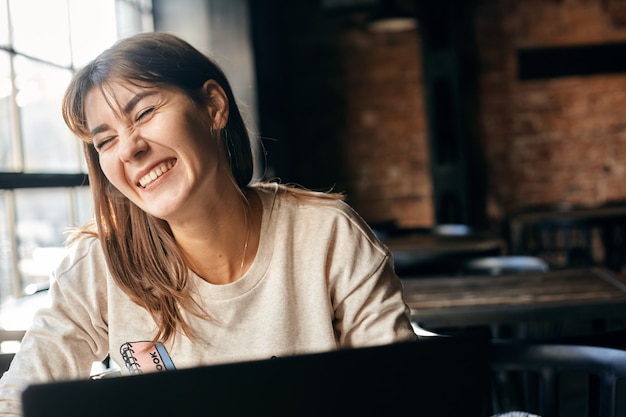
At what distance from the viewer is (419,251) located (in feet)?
9.96

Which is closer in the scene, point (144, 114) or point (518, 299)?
point (144, 114)

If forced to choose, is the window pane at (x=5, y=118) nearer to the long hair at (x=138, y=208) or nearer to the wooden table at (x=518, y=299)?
the long hair at (x=138, y=208)

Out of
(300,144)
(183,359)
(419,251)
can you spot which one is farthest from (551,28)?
(183,359)

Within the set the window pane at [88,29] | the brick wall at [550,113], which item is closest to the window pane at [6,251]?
the window pane at [88,29]

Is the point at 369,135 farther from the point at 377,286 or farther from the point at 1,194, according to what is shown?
the point at 377,286

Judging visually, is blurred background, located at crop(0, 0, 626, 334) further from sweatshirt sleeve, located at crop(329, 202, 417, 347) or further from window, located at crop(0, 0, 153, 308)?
sweatshirt sleeve, located at crop(329, 202, 417, 347)

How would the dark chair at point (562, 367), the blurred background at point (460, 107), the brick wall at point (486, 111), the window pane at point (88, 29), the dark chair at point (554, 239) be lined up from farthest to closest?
the brick wall at point (486, 111) < the blurred background at point (460, 107) < the dark chair at point (554, 239) < the window pane at point (88, 29) < the dark chair at point (562, 367)

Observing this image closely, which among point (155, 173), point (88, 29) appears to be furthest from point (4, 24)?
point (155, 173)

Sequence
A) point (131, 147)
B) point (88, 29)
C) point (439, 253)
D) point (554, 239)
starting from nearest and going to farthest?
point (131, 147)
point (88, 29)
point (439, 253)
point (554, 239)

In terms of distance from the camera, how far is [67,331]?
1130mm

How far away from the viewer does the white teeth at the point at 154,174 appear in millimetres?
1070

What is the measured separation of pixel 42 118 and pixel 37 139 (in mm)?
93

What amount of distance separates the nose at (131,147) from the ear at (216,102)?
0.16 metres

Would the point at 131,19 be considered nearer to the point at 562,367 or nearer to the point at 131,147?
the point at 131,147
